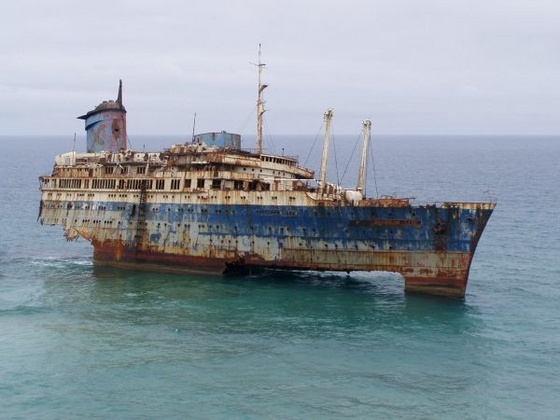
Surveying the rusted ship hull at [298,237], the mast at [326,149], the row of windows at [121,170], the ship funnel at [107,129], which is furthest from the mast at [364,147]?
the ship funnel at [107,129]

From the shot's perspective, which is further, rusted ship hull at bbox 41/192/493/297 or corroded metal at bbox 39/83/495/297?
corroded metal at bbox 39/83/495/297

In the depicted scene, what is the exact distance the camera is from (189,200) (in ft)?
136

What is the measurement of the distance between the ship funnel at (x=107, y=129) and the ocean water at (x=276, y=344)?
10.7 meters

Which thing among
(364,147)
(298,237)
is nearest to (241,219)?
(298,237)

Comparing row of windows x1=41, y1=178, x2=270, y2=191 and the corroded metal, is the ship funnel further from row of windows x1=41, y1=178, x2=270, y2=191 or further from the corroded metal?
row of windows x1=41, y1=178, x2=270, y2=191

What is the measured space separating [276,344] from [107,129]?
30494 millimetres

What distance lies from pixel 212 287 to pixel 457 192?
5725 centimetres

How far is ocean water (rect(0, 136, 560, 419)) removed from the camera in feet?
75.5

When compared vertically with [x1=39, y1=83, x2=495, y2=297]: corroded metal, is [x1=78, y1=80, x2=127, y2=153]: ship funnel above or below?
above

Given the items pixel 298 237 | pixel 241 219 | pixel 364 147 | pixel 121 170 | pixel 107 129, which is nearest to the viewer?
pixel 298 237

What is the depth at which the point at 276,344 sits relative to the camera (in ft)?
94.4

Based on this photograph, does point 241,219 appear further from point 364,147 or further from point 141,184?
point 364,147

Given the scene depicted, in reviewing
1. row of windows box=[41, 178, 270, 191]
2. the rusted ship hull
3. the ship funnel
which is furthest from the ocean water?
the ship funnel

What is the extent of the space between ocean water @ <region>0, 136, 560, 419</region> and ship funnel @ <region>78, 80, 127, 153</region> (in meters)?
10.7
